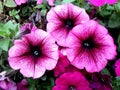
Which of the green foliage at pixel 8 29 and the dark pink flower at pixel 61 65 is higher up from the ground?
the green foliage at pixel 8 29

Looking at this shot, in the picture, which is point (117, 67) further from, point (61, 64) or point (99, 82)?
point (61, 64)

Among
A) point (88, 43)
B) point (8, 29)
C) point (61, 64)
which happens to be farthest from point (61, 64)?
point (8, 29)

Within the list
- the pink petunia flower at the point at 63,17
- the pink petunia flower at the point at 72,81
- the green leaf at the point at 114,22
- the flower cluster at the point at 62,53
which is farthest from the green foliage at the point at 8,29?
the green leaf at the point at 114,22

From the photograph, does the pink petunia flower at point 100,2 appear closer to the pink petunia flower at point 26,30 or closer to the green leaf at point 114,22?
the green leaf at point 114,22

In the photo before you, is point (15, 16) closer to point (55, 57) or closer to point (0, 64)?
point (0, 64)

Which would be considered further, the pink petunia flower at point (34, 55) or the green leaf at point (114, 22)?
the green leaf at point (114, 22)

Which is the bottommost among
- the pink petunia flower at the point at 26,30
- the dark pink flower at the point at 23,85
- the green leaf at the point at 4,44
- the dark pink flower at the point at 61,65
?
the dark pink flower at the point at 23,85

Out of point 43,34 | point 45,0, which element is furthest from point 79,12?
point 45,0

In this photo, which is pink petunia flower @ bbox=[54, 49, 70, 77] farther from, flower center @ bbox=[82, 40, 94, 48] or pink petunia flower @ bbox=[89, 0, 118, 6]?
pink petunia flower @ bbox=[89, 0, 118, 6]
